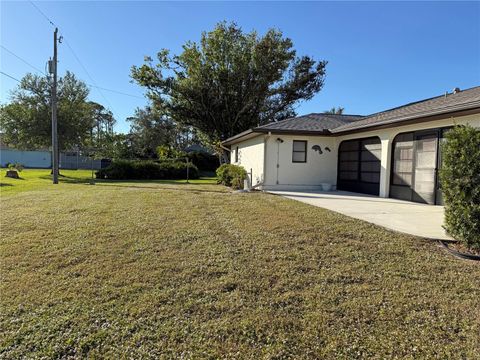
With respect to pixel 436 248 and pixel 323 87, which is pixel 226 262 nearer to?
pixel 436 248

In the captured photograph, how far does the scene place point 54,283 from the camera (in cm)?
341

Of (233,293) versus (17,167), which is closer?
(233,293)

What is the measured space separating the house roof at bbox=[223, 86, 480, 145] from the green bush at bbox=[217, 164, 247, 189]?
164cm

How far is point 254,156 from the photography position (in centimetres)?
1407

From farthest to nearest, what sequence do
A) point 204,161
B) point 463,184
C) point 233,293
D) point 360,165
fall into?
point 204,161 < point 360,165 < point 463,184 < point 233,293

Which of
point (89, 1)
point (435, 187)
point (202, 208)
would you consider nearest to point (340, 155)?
point (435, 187)

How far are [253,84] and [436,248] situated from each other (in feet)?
69.6

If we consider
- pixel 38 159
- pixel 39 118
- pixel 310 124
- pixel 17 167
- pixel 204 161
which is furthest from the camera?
pixel 38 159

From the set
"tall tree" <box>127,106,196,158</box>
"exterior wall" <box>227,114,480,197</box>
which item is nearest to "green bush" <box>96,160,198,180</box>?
"exterior wall" <box>227,114,480,197</box>

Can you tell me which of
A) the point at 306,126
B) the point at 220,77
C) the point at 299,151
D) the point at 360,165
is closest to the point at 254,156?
the point at 299,151

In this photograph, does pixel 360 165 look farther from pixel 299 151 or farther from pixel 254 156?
pixel 254 156

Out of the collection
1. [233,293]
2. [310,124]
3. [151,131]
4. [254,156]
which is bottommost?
[233,293]

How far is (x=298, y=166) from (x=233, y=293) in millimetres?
9926

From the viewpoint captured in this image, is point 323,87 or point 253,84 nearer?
point 253,84
